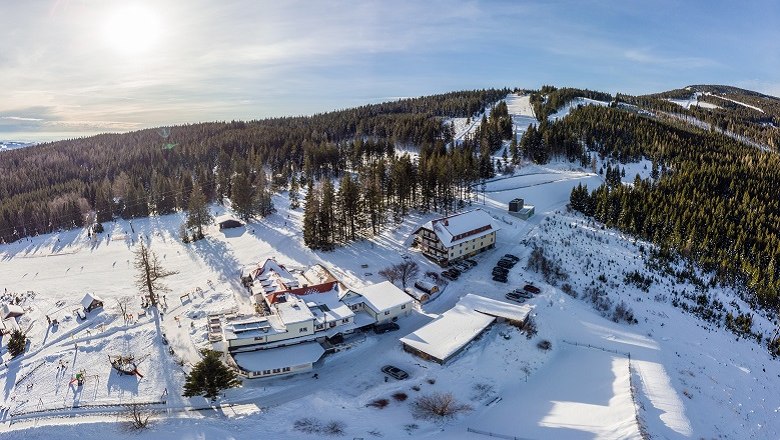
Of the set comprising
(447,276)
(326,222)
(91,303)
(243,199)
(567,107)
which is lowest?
(91,303)

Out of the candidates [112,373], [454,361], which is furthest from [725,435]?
[112,373]

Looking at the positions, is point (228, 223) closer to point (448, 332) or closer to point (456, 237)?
point (456, 237)

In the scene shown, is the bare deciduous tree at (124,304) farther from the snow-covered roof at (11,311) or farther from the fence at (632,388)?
the fence at (632,388)

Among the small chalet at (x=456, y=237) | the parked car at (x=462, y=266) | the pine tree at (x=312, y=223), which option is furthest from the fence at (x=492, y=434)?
the pine tree at (x=312, y=223)

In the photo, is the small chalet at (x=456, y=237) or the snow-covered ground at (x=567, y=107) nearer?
the small chalet at (x=456, y=237)

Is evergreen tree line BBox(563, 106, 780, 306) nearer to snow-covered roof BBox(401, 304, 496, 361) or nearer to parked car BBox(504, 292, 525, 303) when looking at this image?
parked car BBox(504, 292, 525, 303)

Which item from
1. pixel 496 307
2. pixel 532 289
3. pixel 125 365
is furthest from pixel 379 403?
pixel 532 289

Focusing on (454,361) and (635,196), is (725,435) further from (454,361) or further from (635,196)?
(635,196)
